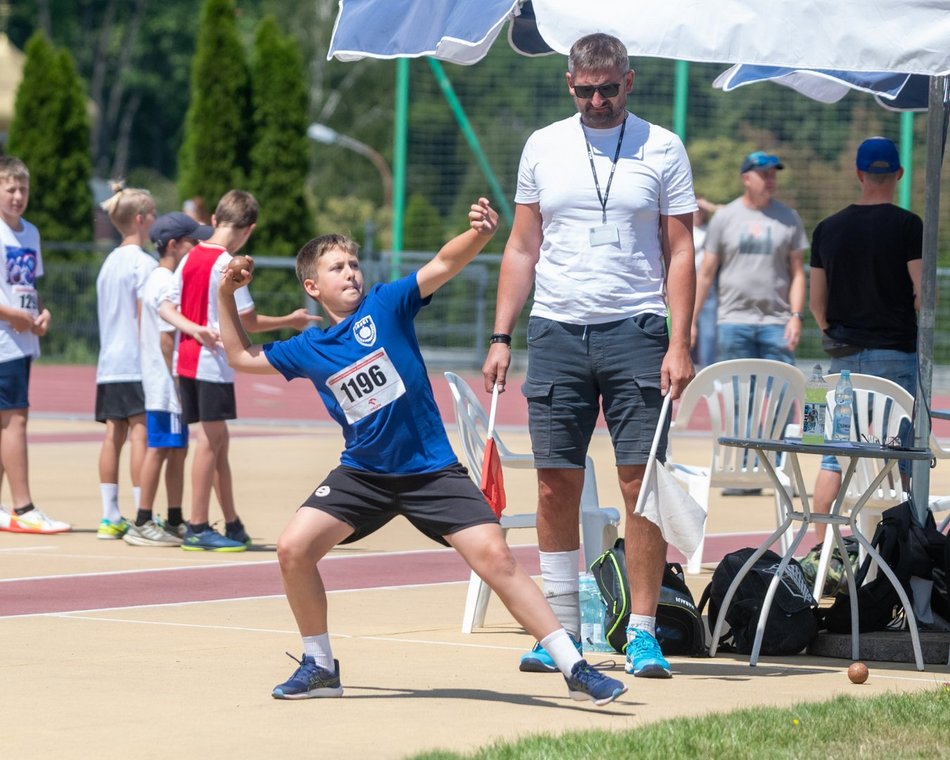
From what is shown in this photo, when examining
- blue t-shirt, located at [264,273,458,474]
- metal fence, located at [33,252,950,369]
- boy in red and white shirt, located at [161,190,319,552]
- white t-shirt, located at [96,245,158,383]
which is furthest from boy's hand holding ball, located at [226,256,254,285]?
metal fence, located at [33,252,950,369]

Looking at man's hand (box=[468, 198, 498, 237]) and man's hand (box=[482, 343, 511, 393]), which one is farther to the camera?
man's hand (box=[482, 343, 511, 393])

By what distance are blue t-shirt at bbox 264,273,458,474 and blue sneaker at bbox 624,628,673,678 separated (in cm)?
102

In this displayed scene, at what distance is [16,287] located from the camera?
35.0ft

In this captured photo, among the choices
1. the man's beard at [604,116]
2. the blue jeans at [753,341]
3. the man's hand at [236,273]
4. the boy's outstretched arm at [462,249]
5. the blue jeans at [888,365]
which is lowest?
the blue jeans at [753,341]

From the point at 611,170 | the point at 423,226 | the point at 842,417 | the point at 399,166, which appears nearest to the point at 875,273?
the point at 842,417

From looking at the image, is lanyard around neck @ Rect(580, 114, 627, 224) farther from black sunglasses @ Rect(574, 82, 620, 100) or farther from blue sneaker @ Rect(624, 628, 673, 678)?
blue sneaker @ Rect(624, 628, 673, 678)

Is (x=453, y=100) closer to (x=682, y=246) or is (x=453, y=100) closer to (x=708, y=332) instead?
(x=708, y=332)

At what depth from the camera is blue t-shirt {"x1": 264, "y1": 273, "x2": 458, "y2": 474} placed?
6055 mm

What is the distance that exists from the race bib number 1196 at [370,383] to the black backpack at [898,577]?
222 centimetres

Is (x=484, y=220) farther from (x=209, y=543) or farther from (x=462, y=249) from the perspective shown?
(x=209, y=543)

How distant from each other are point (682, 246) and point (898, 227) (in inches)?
86.9

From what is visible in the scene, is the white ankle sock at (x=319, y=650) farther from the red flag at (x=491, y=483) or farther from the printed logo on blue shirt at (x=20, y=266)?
the printed logo on blue shirt at (x=20, y=266)

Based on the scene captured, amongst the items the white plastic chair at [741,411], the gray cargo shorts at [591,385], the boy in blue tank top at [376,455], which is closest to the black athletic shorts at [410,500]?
the boy in blue tank top at [376,455]

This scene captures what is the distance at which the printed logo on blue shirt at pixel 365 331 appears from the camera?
611 centimetres
